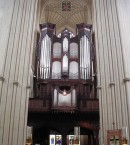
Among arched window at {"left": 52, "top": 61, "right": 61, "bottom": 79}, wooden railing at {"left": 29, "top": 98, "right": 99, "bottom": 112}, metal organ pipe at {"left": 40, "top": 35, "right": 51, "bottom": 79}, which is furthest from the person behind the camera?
metal organ pipe at {"left": 40, "top": 35, "right": 51, "bottom": 79}

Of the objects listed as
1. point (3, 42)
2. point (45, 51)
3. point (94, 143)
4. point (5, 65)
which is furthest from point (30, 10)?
point (94, 143)

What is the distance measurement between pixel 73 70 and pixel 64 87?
149cm

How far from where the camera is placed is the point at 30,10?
1466 cm

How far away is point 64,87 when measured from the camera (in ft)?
58.9

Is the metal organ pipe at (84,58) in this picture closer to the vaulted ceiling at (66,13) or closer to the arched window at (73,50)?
the arched window at (73,50)

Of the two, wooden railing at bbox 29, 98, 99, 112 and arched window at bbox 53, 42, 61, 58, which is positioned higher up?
arched window at bbox 53, 42, 61, 58

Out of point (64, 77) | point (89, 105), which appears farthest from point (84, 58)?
point (89, 105)

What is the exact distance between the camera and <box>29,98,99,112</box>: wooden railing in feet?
51.6

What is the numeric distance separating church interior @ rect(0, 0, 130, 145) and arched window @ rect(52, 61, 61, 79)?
0.19ft

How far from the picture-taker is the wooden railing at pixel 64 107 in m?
15.7

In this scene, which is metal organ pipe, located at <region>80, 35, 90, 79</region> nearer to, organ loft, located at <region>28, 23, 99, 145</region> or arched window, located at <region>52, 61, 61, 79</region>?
organ loft, located at <region>28, 23, 99, 145</region>

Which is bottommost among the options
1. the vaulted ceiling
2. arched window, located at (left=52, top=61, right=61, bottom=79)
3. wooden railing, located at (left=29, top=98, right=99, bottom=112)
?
wooden railing, located at (left=29, top=98, right=99, bottom=112)

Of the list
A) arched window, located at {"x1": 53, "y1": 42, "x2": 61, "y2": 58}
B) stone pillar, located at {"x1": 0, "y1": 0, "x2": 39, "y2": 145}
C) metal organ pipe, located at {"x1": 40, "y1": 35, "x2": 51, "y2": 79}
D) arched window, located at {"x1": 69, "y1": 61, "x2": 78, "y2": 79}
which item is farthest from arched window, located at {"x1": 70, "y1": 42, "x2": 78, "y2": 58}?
stone pillar, located at {"x1": 0, "y1": 0, "x2": 39, "y2": 145}

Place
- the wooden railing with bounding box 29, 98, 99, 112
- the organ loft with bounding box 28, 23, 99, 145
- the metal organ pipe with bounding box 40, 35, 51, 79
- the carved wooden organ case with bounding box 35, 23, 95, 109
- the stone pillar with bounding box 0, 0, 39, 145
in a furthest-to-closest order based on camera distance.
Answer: the metal organ pipe with bounding box 40, 35, 51, 79, the carved wooden organ case with bounding box 35, 23, 95, 109, the organ loft with bounding box 28, 23, 99, 145, the wooden railing with bounding box 29, 98, 99, 112, the stone pillar with bounding box 0, 0, 39, 145
